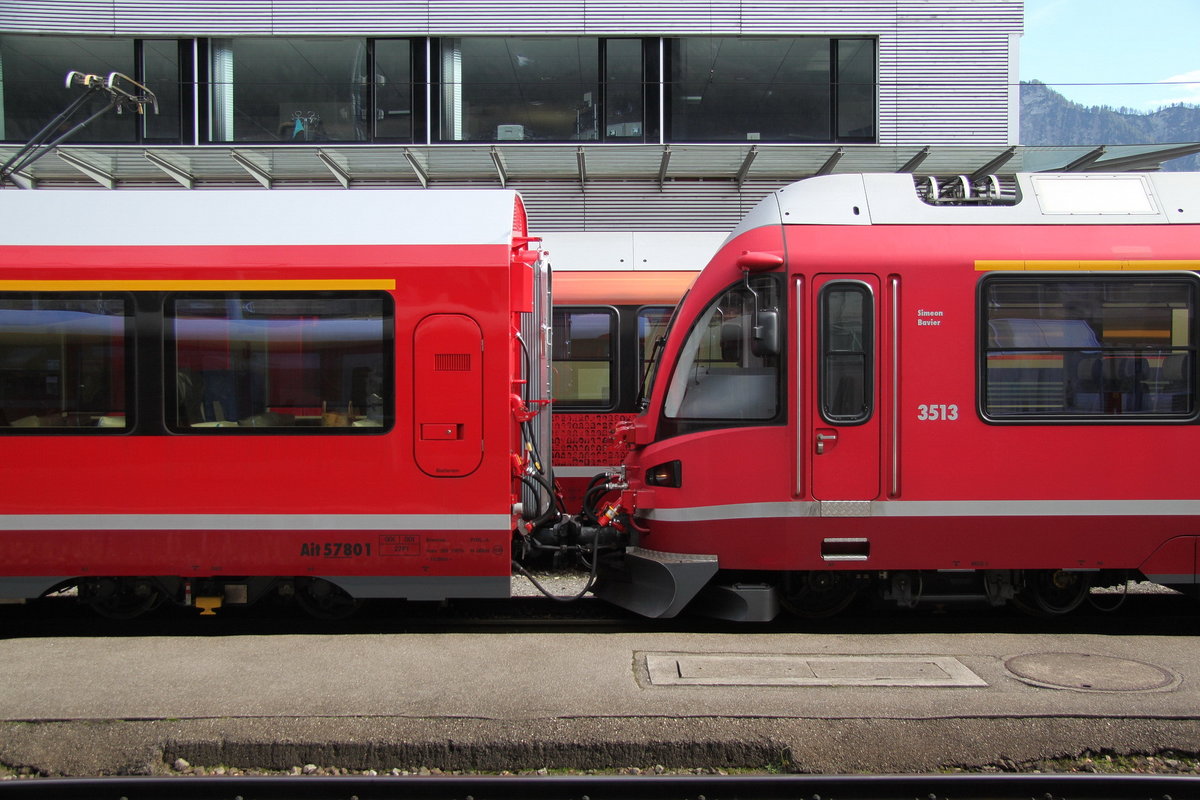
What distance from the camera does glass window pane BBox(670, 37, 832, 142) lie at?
46.1 ft

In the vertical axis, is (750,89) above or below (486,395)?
above

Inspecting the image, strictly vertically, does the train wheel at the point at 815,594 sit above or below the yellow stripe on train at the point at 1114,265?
below

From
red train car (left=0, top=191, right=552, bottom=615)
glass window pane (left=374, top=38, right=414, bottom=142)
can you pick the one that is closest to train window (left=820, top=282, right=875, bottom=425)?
red train car (left=0, top=191, right=552, bottom=615)

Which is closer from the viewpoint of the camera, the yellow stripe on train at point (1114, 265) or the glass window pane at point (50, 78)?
the yellow stripe on train at point (1114, 265)

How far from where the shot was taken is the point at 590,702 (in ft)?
14.6

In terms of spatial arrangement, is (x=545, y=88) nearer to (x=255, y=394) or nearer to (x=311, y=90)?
(x=311, y=90)

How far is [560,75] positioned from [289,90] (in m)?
4.30

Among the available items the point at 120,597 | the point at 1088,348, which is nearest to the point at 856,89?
the point at 1088,348

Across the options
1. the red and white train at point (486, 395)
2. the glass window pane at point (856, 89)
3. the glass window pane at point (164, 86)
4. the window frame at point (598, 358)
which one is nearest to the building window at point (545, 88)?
the glass window pane at point (856, 89)

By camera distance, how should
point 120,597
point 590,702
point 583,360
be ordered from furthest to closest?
point 583,360
point 120,597
point 590,702

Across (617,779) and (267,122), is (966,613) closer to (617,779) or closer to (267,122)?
(617,779)

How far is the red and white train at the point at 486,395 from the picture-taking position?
Result: 5.95 m

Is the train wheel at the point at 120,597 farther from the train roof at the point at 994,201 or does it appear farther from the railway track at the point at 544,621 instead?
the train roof at the point at 994,201

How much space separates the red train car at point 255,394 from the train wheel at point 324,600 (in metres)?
0.46
